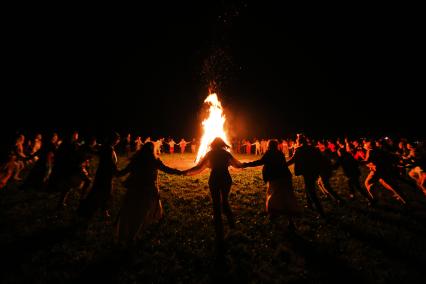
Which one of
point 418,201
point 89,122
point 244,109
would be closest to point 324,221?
point 418,201

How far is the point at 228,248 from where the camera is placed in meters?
6.70

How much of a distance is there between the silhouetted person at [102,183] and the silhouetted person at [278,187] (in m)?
4.31

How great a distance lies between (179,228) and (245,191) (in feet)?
16.7

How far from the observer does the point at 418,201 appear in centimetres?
1070

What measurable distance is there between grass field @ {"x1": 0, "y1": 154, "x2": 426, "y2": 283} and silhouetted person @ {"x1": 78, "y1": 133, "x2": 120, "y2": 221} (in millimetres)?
559

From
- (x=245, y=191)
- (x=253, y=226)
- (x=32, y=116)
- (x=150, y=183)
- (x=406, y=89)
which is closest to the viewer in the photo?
(x=150, y=183)

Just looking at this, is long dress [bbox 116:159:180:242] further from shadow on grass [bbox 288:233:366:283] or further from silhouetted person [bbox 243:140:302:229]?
shadow on grass [bbox 288:233:366:283]

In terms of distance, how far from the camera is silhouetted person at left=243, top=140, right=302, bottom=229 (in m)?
7.50

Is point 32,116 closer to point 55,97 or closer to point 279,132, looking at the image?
point 55,97

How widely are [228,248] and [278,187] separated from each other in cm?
213

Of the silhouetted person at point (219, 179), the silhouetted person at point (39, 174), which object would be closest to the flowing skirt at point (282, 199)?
the silhouetted person at point (219, 179)

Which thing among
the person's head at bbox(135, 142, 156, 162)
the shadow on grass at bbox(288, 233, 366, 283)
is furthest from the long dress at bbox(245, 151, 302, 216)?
the person's head at bbox(135, 142, 156, 162)

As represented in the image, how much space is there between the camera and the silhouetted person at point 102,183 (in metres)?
7.73

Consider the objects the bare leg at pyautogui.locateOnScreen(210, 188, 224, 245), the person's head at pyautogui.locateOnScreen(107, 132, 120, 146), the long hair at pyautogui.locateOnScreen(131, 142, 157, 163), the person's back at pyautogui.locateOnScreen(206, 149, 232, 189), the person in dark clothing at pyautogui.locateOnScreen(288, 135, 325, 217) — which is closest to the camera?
the bare leg at pyautogui.locateOnScreen(210, 188, 224, 245)
